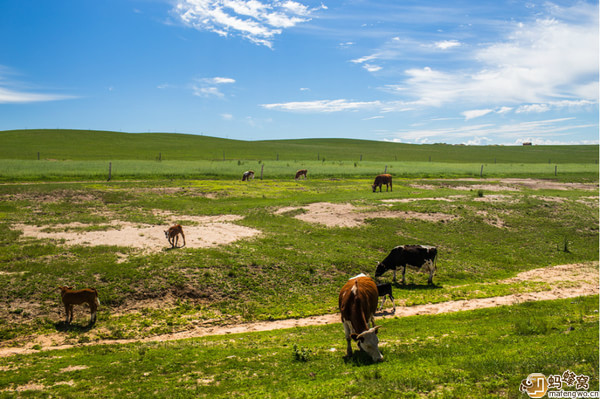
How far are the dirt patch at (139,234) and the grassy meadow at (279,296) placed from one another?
52cm

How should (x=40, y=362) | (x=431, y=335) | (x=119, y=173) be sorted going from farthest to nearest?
(x=119, y=173) → (x=431, y=335) → (x=40, y=362)

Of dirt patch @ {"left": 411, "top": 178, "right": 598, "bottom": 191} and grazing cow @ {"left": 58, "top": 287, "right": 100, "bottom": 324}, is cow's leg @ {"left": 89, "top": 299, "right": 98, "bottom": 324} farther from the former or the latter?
dirt patch @ {"left": 411, "top": 178, "right": 598, "bottom": 191}

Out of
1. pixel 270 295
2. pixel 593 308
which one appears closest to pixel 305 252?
pixel 270 295

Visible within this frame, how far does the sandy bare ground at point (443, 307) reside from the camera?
11867mm

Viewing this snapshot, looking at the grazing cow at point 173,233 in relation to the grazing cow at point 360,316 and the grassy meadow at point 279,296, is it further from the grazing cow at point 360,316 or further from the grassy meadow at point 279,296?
the grazing cow at point 360,316

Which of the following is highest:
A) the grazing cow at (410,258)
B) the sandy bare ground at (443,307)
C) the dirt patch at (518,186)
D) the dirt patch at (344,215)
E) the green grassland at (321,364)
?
the dirt patch at (518,186)

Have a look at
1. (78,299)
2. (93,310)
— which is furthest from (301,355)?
(78,299)

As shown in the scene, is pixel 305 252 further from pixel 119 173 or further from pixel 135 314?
pixel 119 173

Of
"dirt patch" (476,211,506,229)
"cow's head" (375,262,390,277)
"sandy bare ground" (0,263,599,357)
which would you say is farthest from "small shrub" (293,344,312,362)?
"dirt patch" (476,211,506,229)

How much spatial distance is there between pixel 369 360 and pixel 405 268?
34.6 ft

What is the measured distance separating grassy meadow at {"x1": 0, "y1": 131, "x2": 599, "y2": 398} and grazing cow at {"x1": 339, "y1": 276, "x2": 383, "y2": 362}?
1.31ft

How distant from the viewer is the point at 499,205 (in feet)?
107

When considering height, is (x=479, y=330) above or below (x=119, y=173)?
below

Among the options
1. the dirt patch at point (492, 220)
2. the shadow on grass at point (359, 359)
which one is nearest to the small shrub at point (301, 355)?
the shadow on grass at point (359, 359)
